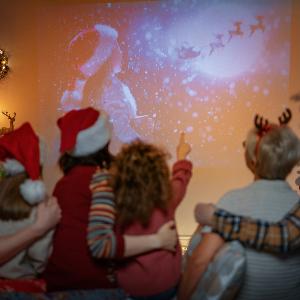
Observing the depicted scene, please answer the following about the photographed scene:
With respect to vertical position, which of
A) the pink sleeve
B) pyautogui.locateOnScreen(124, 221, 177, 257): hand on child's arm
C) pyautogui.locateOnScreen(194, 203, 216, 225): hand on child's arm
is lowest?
pyautogui.locateOnScreen(124, 221, 177, 257): hand on child's arm

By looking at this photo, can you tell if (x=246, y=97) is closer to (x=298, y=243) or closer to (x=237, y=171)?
(x=237, y=171)

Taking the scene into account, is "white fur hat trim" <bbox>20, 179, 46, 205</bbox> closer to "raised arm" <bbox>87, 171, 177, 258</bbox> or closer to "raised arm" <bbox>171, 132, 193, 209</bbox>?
"raised arm" <bbox>87, 171, 177, 258</bbox>

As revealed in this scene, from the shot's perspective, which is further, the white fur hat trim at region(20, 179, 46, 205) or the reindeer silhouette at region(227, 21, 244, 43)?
the reindeer silhouette at region(227, 21, 244, 43)

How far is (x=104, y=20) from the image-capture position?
344 centimetres

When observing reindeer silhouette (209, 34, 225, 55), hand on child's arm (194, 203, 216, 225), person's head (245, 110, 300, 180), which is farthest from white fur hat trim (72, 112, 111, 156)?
reindeer silhouette (209, 34, 225, 55)

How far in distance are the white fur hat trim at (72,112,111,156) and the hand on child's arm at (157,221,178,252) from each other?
418mm

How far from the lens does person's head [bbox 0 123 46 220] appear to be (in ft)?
4.48

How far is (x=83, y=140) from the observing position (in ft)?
4.81

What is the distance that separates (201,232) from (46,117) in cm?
258

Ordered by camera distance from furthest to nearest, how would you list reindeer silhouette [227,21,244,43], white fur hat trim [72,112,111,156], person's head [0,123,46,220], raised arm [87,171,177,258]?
reindeer silhouette [227,21,244,43]
white fur hat trim [72,112,111,156]
person's head [0,123,46,220]
raised arm [87,171,177,258]

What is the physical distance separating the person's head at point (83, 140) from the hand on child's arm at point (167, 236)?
1.20 feet

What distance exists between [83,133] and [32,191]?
30 cm

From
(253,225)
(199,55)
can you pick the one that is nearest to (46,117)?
(199,55)

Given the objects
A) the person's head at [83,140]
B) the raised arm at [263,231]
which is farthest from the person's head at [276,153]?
the person's head at [83,140]
